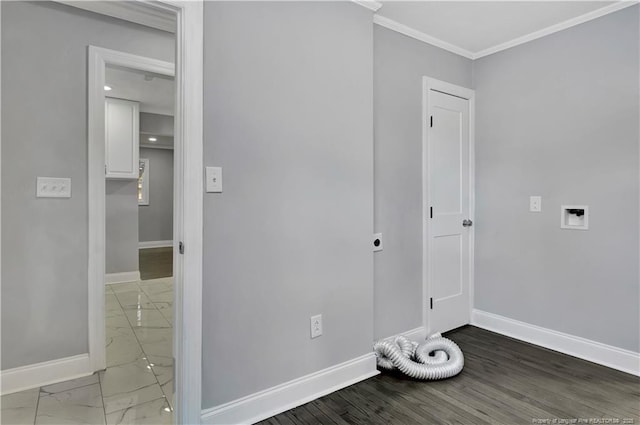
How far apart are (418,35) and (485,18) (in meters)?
0.48

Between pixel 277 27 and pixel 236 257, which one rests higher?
pixel 277 27

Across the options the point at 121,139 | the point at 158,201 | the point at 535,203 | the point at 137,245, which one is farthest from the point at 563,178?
the point at 158,201

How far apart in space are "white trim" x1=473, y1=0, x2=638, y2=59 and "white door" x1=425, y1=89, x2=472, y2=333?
18.4 inches

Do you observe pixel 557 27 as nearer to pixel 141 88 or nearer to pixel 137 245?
pixel 141 88

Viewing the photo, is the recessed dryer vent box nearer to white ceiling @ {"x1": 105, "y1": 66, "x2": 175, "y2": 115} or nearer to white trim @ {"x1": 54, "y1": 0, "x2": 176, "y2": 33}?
white trim @ {"x1": 54, "y1": 0, "x2": 176, "y2": 33}

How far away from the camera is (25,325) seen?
2277 mm

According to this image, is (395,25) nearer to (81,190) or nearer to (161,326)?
(81,190)

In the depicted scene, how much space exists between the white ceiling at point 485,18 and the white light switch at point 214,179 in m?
1.63

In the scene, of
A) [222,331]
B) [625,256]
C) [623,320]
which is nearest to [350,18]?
[222,331]

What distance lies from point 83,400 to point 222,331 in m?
1.04

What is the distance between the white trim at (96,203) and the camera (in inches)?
96.2

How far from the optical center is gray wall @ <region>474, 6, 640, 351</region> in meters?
2.44

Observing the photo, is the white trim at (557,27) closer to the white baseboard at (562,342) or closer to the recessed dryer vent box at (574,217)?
the recessed dryer vent box at (574,217)

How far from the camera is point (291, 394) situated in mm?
2014
